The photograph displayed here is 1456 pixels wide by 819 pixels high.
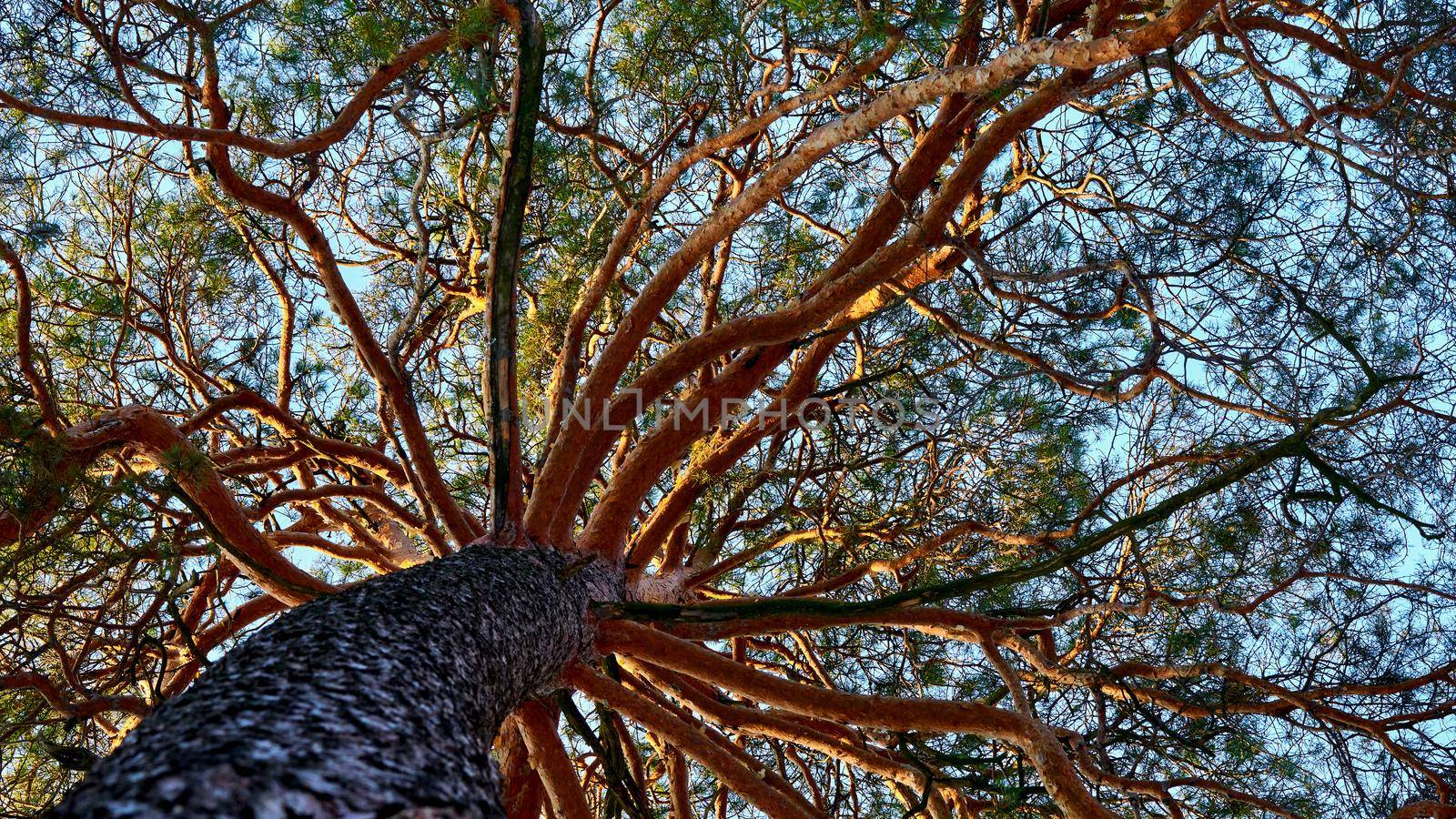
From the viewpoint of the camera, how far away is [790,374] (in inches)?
150

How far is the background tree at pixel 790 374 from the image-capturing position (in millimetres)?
2432

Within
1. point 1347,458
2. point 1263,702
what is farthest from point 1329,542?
point 1263,702

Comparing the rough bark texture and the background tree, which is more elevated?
the background tree

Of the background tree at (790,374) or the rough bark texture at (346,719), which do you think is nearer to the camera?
the rough bark texture at (346,719)

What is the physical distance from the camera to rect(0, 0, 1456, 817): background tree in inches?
95.7

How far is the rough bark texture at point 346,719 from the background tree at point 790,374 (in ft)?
2.13

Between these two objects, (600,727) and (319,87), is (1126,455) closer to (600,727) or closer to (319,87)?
(600,727)

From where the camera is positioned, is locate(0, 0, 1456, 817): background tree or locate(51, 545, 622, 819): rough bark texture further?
locate(0, 0, 1456, 817): background tree

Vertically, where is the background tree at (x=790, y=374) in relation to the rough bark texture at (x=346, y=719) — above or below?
above

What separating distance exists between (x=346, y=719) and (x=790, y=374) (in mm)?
2894

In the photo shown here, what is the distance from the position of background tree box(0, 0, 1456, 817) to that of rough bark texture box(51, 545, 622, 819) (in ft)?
2.13

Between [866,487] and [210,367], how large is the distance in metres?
2.84

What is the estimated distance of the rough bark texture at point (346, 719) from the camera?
829mm

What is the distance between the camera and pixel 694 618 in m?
1.98
